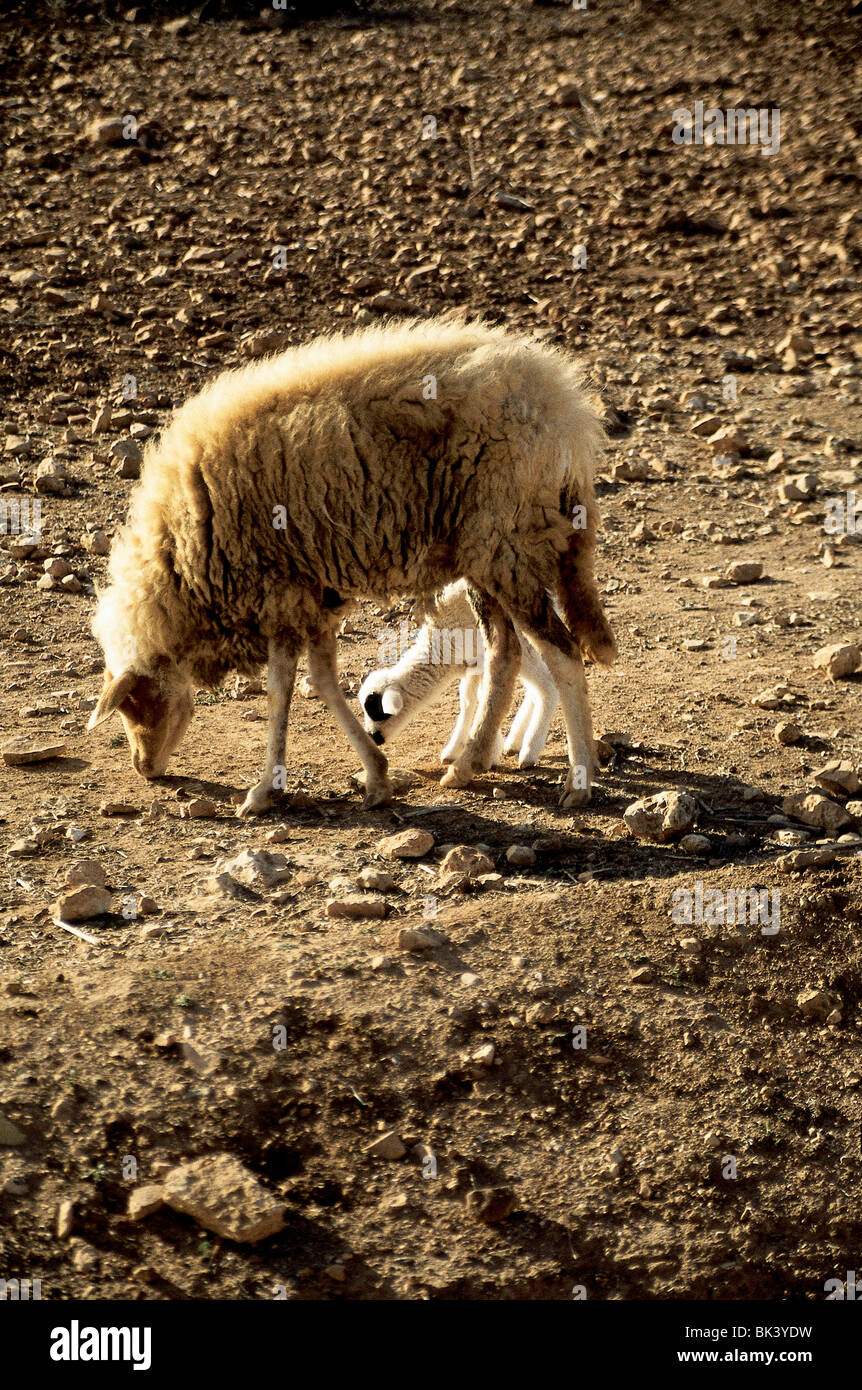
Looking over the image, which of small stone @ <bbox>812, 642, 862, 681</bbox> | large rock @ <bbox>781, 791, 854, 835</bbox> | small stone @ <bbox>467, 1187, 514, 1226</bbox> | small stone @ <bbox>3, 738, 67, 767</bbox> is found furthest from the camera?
small stone @ <bbox>812, 642, 862, 681</bbox>

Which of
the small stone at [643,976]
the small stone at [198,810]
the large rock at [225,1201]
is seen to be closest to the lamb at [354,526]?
the small stone at [198,810]

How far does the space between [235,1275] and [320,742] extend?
353 cm

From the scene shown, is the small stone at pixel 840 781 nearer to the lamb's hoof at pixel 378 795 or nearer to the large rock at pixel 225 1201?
the lamb's hoof at pixel 378 795

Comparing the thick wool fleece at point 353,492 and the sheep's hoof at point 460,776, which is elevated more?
the thick wool fleece at point 353,492

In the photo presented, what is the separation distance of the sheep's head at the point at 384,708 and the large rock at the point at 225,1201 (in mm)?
3015

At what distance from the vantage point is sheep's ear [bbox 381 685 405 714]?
289 inches

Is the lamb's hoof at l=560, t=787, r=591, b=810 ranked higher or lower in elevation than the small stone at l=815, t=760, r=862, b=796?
lower

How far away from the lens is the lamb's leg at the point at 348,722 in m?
6.80

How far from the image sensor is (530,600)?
6617 millimetres

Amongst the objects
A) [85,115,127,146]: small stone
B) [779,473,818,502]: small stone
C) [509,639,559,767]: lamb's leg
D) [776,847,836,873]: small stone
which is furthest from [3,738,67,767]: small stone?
[85,115,127,146]: small stone

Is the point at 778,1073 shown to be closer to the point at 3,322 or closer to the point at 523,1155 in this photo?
the point at 523,1155

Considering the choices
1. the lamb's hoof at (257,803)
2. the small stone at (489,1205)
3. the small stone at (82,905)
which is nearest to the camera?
the small stone at (489,1205)

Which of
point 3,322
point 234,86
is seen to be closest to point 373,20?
point 234,86

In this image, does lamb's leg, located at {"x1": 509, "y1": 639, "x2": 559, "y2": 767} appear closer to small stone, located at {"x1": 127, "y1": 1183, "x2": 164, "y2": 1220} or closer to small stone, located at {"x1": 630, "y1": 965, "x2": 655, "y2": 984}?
small stone, located at {"x1": 630, "y1": 965, "x2": 655, "y2": 984}
